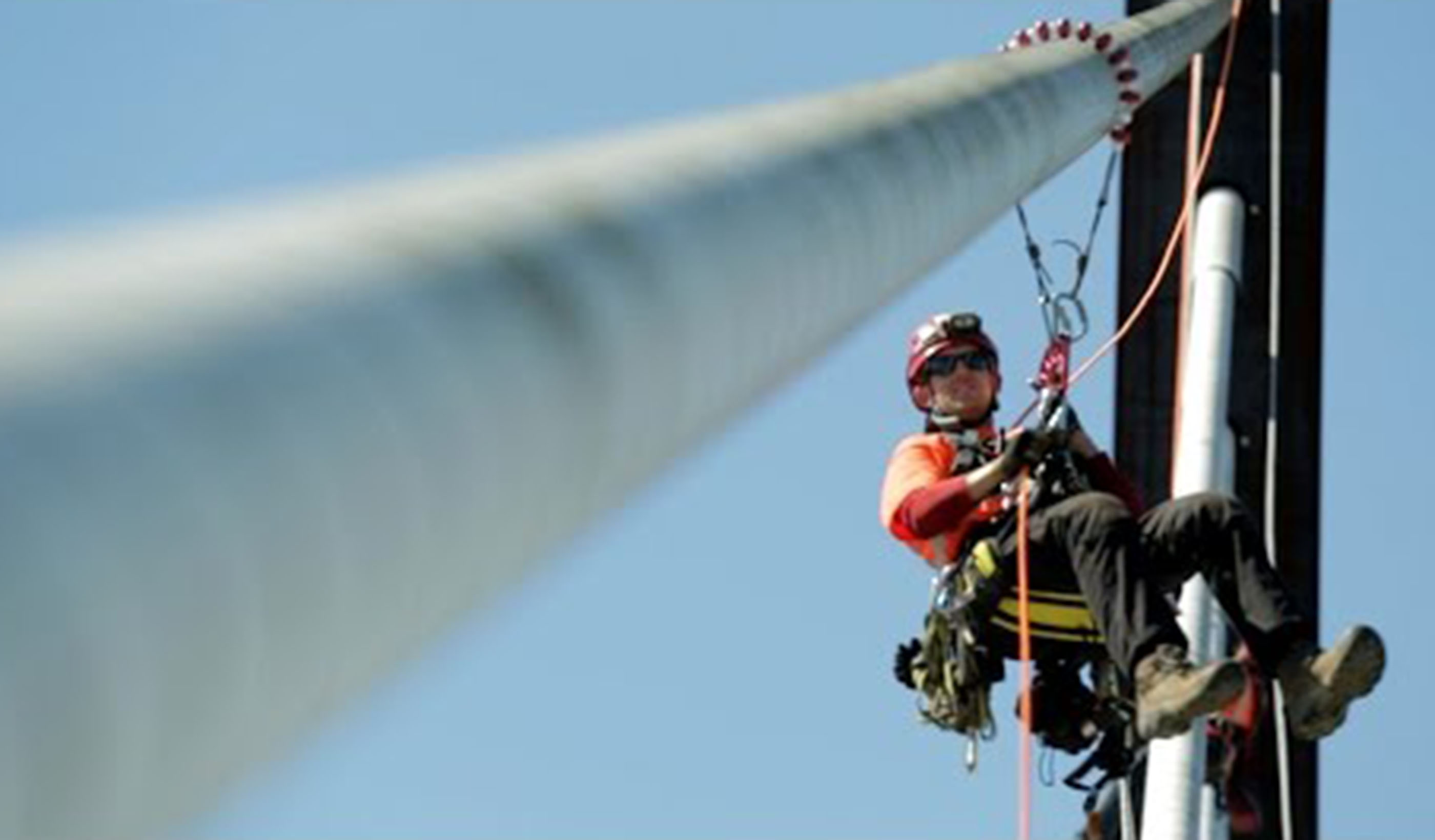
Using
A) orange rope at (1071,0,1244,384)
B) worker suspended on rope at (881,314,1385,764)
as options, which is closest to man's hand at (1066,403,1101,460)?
worker suspended on rope at (881,314,1385,764)

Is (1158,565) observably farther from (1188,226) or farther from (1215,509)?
(1188,226)

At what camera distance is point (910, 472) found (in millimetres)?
8844

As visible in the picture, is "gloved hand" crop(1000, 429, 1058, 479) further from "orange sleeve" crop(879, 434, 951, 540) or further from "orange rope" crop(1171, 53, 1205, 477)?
"orange rope" crop(1171, 53, 1205, 477)

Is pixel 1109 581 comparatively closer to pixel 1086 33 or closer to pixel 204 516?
pixel 1086 33

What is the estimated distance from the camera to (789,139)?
235 cm

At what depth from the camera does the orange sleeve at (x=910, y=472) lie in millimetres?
8758

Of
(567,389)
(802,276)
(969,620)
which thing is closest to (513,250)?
(567,389)

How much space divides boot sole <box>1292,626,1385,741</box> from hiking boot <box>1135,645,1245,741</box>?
41 centimetres

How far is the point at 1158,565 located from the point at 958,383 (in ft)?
3.77

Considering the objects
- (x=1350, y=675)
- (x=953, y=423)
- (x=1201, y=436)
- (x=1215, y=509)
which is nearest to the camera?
(x=1350, y=675)

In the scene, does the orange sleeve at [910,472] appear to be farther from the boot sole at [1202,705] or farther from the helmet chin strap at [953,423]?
the boot sole at [1202,705]

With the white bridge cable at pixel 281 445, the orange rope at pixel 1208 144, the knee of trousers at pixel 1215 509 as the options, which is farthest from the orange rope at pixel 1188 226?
the white bridge cable at pixel 281 445

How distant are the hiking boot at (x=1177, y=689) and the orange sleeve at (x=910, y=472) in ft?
3.86

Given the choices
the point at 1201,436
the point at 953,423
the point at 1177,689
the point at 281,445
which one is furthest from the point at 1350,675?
the point at 281,445
